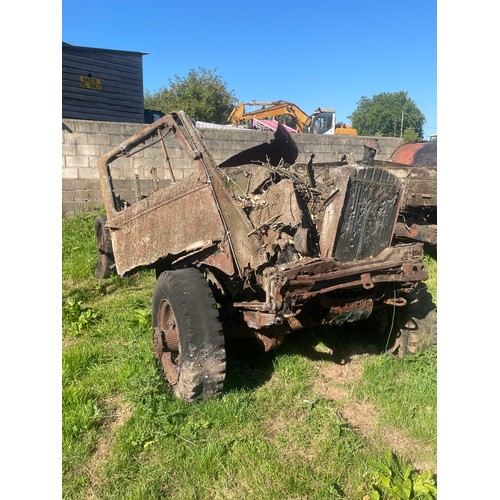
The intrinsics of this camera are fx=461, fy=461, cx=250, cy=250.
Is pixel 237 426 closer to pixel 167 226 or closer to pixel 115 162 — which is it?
pixel 167 226

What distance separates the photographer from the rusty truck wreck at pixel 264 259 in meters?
3.11

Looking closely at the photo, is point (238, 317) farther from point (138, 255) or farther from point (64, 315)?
point (64, 315)

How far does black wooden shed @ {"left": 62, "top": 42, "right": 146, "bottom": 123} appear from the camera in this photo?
15.8 m

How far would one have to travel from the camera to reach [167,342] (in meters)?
3.52

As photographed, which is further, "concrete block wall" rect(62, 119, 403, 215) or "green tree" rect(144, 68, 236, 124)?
"green tree" rect(144, 68, 236, 124)

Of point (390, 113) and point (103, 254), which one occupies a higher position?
point (390, 113)

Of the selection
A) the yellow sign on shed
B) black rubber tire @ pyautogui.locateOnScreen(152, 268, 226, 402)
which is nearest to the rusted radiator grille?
black rubber tire @ pyautogui.locateOnScreen(152, 268, 226, 402)

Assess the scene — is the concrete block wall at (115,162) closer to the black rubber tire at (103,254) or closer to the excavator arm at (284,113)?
the black rubber tire at (103,254)

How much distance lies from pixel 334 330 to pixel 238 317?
1.18 m

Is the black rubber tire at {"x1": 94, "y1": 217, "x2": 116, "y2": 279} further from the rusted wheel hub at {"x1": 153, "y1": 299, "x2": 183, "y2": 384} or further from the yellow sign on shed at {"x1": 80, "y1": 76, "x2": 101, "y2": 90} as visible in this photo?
the yellow sign on shed at {"x1": 80, "y1": 76, "x2": 101, "y2": 90}

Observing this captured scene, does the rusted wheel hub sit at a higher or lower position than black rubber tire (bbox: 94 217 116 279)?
lower

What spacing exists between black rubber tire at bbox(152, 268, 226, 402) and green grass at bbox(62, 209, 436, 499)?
149 millimetres

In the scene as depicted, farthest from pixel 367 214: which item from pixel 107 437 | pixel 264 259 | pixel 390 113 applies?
pixel 390 113

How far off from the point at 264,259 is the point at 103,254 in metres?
4.04
